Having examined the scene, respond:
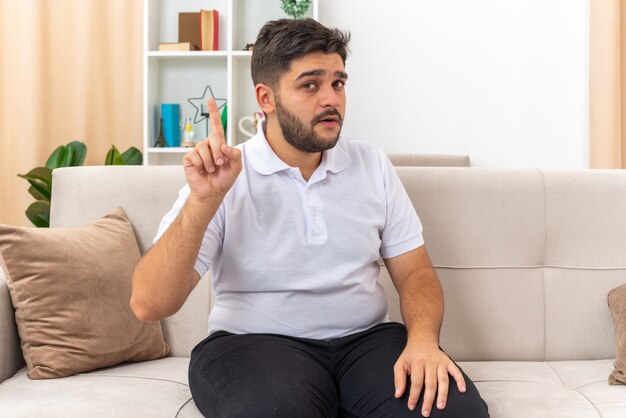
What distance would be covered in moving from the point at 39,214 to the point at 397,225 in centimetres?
211

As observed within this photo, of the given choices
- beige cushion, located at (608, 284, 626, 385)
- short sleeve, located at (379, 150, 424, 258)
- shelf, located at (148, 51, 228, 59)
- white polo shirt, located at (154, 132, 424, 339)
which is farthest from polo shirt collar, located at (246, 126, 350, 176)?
shelf, located at (148, 51, 228, 59)

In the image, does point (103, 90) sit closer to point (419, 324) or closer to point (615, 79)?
point (615, 79)

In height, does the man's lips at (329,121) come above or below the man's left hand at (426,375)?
above

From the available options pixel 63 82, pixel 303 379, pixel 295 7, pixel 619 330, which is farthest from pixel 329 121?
pixel 63 82

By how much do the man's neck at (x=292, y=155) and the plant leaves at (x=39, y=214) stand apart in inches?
75.1

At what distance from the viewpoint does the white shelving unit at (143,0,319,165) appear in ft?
12.4

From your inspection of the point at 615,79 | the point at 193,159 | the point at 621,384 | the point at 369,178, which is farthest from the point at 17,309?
the point at 615,79

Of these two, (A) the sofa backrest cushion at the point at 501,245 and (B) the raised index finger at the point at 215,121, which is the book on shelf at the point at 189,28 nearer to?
(A) the sofa backrest cushion at the point at 501,245

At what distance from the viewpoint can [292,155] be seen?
68.6 inches

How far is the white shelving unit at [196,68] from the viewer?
12.4 feet

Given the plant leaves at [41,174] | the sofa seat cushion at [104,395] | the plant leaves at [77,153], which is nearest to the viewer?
the sofa seat cushion at [104,395]

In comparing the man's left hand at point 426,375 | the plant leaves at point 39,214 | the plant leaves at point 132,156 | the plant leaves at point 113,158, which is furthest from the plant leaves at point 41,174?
the man's left hand at point 426,375

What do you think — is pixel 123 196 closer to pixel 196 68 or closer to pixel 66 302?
pixel 66 302

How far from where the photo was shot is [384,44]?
12.9 feet
